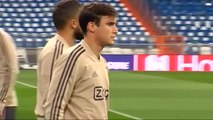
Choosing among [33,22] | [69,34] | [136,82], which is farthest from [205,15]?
[69,34]

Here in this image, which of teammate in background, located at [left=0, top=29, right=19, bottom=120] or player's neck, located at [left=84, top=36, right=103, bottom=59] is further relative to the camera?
teammate in background, located at [left=0, top=29, right=19, bottom=120]

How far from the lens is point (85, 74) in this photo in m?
3.30

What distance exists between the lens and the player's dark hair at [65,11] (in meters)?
4.05

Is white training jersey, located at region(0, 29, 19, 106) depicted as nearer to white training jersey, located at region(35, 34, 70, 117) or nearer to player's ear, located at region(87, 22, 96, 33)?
white training jersey, located at region(35, 34, 70, 117)

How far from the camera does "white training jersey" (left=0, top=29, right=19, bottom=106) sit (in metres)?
4.52

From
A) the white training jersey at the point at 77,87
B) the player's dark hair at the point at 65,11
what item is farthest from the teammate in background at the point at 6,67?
the white training jersey at the point at 77,87

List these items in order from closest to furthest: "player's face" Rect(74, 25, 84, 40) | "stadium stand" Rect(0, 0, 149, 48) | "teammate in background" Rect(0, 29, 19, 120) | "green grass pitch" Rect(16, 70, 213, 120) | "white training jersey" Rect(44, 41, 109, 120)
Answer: "white training jersey" Rect(44, 41, 109, 120) < "player's face" Rect(74, 25, 84, 40) < "teammate in background" Rect(0, 29, 19, 120) < "green grass pitch" Rect(16, 70, 213, 120) < "stadium stand" Rect(0, 0, 149, 48)

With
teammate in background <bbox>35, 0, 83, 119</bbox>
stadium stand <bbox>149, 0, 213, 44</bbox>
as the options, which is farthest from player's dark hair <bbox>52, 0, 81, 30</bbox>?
stadium stand <bbox>149, 0, 213, 44</bbox>

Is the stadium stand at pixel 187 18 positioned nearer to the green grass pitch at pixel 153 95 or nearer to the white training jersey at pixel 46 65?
the green grass pitch at pixel 153 95

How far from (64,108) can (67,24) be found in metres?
0.93

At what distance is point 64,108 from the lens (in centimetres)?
332

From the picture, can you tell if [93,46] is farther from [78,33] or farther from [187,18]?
[187,18]

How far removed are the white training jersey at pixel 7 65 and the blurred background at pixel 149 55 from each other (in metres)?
6.46

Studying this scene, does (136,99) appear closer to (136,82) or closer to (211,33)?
(136,82)
